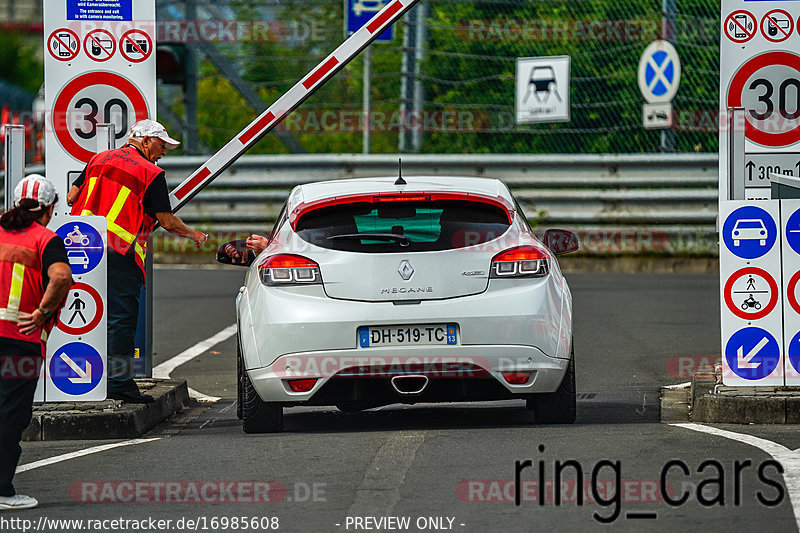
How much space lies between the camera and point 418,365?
28.9 ft

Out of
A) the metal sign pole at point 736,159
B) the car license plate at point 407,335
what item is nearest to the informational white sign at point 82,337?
the car license plate at point 407,335

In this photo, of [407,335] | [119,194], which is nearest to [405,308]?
[407,335]

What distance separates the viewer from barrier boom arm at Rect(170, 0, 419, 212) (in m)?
11.1

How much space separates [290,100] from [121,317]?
6.24 ft

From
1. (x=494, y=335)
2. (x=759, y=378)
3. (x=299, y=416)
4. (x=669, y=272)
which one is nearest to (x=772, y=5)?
(x=759, y=378)

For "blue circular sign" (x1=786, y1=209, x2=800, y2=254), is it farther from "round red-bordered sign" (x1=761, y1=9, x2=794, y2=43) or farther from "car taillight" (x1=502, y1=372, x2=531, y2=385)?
"car taillight" (x1=502, y1=372, x2=531, y2=385)

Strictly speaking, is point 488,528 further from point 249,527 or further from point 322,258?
point 322,258

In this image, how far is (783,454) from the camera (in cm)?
795

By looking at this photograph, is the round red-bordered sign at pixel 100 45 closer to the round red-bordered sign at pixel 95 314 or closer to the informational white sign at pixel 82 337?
the informational white sign at pixel 82 337

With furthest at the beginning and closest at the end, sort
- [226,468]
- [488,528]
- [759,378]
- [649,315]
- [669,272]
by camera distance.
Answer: [669,272] → [649,315] → [759,378] → [226,468] → [488,528]

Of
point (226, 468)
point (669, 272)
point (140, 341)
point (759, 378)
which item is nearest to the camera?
point (226, 468)

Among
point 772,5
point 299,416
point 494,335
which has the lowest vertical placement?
point 299,416

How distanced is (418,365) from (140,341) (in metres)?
3.06

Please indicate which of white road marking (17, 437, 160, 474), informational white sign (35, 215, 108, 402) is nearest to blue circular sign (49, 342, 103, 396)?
informational white sign (35, 215, 108, 402)
